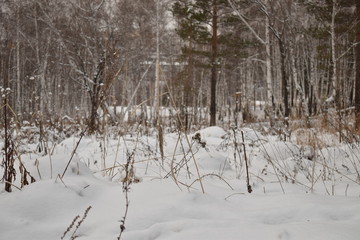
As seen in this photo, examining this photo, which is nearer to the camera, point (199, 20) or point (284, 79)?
point (284, 79)

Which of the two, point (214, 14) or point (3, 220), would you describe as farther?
point (214, 14)

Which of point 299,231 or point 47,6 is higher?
point 47,6

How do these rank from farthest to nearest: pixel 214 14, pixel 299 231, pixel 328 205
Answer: pixel 214 14 → pixel 328 205 → pixel 299 231

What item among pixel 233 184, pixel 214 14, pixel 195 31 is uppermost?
pixel 214 14

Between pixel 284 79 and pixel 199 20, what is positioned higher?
pixel 199 20

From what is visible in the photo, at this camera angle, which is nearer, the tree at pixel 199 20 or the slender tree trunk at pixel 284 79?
the slender tree trunk at pixel 284 79

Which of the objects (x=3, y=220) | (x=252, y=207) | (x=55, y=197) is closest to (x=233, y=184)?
(x=252, y=207)

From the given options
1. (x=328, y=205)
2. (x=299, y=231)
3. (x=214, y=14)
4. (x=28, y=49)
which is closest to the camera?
(x=299, y=231)

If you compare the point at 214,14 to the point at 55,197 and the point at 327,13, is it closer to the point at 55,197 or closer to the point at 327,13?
the point at 327,13

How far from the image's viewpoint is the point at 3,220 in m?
0.90

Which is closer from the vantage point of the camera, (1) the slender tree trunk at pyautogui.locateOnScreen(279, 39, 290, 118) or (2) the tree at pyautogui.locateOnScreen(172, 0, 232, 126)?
(1) the slender tree trunk at pyautogui.locateOnScreen(279, 39, 290, 118)

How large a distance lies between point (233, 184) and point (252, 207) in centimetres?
54

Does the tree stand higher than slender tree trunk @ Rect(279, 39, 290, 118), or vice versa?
the tree

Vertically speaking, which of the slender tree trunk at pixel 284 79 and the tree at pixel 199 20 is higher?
the tree at pixel 199 20
